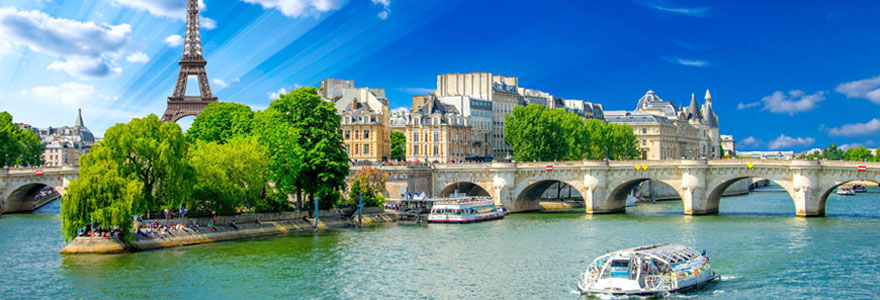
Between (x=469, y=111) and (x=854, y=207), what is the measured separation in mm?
48650

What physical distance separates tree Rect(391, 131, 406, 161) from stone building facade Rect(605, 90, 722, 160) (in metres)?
45.3

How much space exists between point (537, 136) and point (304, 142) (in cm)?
4277

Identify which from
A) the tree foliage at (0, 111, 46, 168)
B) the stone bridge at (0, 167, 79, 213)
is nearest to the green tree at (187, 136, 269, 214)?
the stone bridge at (0, 167, 79, 213)

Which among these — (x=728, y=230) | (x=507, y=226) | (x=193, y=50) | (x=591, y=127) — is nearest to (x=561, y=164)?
(x=507, y=226)

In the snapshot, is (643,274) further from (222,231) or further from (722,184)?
(722,184)

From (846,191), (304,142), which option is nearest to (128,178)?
(304,142)

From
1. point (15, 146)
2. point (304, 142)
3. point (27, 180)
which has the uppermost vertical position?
point (15, 146)

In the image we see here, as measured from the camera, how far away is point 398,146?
11831 cm

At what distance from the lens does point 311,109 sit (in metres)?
67.4

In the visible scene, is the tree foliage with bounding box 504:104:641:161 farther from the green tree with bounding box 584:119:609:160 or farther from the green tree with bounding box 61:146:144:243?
the green tree with bounding box 61:146:144:243

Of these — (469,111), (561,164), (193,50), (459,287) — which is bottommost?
(459,287)

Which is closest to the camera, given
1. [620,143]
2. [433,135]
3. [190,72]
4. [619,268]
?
[619,268]

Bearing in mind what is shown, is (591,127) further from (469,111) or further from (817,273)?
(817,273)

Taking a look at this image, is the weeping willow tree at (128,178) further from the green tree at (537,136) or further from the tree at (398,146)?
the tree at (398,146)
